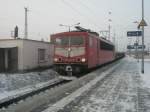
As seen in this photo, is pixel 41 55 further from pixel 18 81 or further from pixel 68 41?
pixel 18 81

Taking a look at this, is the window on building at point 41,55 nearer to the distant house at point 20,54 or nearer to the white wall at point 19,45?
the distant house at point 20,54

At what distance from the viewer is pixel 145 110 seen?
30.7 ft

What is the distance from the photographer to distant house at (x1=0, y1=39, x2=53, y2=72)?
95.3 ft

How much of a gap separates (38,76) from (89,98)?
42.9 ft

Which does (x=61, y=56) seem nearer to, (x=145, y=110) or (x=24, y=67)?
(x=24, y=67)

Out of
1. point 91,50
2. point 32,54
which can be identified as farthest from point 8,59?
point 91,50

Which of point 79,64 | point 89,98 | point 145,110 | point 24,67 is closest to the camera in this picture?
point 145,110

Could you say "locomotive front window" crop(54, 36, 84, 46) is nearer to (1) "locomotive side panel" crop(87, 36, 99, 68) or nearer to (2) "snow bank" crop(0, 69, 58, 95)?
(1) "locomotive side panel" crop(87, 36, 99, 68)

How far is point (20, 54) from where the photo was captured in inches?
1144

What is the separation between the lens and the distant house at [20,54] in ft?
95.3

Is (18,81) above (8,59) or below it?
below

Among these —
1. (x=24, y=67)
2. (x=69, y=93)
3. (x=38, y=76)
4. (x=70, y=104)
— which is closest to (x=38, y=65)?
(x=24, y=67)

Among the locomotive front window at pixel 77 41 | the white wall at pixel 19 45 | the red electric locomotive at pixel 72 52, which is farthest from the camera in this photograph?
the white wall at pixel 19 45

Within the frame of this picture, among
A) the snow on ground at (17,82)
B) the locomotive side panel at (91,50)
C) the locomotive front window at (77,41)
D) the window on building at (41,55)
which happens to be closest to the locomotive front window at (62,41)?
the locomotive front window at (77,41)
